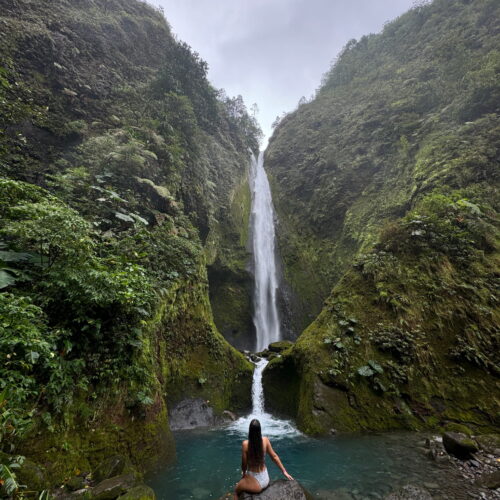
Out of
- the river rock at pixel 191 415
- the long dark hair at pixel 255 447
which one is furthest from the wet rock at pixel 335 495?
the river rock at pixel 191 415

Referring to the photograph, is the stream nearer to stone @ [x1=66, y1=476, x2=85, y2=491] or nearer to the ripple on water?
the ripple on water

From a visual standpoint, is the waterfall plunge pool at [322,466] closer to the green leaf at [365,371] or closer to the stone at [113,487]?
the stone at [113,487]

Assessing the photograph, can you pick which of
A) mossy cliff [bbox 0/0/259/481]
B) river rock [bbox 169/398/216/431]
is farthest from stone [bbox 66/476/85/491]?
river rock [bbox 169/398/216/431]

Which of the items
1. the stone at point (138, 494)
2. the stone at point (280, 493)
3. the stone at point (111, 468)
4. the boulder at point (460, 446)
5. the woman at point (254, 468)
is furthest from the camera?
the boulder at point (460, 446)

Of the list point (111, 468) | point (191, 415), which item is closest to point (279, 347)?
point (191, 415)

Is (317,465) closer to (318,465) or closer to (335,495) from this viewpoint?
(318,465)

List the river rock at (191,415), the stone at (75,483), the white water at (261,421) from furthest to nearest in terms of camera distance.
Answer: the river rock at (191,415) < the white water at (261,421) < the stone at (75,483)

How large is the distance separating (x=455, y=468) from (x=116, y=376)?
6557 mm

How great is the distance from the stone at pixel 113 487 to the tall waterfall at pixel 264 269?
39.5 feet

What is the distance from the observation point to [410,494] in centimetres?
416

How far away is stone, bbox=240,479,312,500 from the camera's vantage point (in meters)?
3.17

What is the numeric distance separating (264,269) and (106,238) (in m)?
12.4

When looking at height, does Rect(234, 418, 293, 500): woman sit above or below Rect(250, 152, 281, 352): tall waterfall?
below

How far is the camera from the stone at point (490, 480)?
4105 mm
